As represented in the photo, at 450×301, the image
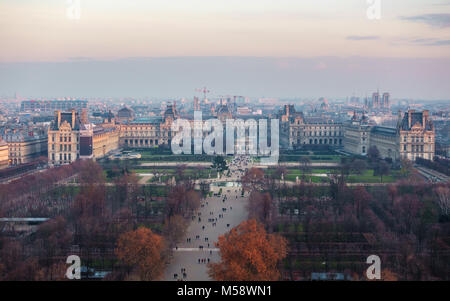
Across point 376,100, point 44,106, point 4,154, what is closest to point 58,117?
point 4,154

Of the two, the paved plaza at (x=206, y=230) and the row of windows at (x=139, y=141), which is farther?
the row of windows at (x=139, y=141)

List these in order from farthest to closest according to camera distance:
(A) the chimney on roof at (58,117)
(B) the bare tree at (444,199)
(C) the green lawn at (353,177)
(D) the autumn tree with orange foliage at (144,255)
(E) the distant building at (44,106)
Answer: (E) the distant building at (44,106)
(A) the chimney on roof at (58,117)
(C) the green lawn at (353,177)
(B) the bare tree at (444,199)
(D) the autumn tree with orange foliage at (144,255)

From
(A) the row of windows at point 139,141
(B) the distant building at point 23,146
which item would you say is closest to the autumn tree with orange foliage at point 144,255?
(B) the distant building at point 23,146

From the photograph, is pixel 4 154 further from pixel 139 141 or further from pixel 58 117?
pixel 139 141

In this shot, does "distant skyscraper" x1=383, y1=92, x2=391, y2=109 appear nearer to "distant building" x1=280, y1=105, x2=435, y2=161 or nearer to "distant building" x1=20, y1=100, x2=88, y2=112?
"distant building" x1=280, y1=105, x2=435, y2=161

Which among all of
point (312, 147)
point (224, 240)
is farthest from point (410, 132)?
point (224, 240)

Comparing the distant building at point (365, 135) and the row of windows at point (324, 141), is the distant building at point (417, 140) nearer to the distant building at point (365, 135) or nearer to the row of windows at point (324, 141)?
the distant building at point (365, 135)
